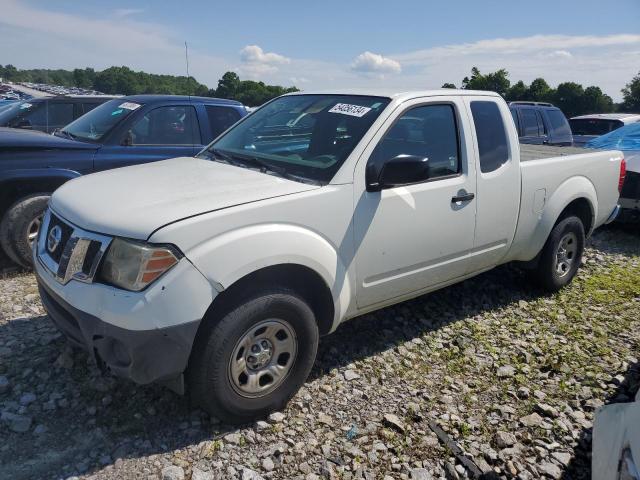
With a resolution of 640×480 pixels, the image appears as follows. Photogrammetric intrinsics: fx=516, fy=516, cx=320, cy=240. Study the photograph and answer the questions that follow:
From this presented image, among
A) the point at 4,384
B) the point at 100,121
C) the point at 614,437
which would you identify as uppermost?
the point at 100,121

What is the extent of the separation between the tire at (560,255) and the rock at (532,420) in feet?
6.48

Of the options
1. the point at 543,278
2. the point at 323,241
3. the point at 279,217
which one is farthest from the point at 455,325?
the point at 279,217

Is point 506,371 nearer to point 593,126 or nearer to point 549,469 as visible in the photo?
point 549,469

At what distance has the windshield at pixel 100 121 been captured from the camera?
221 inches

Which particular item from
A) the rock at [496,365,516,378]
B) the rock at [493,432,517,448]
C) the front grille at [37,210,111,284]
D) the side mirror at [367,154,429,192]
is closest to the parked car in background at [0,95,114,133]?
the front grille at [37,210,111,284]

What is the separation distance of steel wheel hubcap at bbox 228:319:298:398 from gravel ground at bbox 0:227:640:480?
0.79 ft

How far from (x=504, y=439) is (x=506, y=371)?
794 millimetres

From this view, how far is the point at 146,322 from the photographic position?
7.92 ft

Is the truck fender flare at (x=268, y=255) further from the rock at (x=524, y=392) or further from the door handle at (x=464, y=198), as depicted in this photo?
the rock at (x=524, y=392)

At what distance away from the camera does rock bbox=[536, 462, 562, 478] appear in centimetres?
276

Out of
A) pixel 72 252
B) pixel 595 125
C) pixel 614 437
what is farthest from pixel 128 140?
pixel 595 125

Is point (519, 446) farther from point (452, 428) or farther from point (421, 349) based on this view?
point (421, 349)

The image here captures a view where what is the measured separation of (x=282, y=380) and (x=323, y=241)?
0.85m

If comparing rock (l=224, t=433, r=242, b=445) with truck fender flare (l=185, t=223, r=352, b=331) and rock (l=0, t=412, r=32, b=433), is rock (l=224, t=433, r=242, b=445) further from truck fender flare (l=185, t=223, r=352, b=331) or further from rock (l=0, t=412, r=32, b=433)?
rock (l=0, t=412, r=32, b=433)
